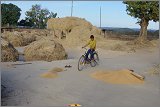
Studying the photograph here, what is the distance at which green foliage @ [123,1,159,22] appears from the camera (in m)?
23.2

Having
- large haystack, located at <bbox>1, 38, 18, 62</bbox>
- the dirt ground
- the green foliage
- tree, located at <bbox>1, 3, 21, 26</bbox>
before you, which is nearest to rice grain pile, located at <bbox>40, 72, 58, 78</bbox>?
the dirt ground

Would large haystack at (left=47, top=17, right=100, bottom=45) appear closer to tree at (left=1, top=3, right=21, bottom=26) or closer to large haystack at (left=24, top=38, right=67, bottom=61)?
large haystack at (left=24, top=38, right=67, bottom=61)

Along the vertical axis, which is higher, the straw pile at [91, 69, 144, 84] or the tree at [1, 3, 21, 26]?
the tree at [1, 3, 21, 26]

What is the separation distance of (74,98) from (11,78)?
2.87 metres

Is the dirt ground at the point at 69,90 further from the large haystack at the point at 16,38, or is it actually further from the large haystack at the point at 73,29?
the large haystack at the point at 73,29

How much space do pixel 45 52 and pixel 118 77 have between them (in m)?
5.55

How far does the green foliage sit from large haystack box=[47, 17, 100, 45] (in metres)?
4.50

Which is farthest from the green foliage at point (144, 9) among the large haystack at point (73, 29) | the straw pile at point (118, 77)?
the straw pile at point (118, 77)

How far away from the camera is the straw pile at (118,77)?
10.6 meters

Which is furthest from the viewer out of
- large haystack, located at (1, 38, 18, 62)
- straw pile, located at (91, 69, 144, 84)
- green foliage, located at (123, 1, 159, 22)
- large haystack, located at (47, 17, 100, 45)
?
large haystack, located at (47, 17, 100, 45)

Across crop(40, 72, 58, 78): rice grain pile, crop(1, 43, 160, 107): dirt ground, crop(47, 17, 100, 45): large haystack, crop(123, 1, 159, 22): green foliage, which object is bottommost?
crop(1, 43, 160, 107): dirt ground

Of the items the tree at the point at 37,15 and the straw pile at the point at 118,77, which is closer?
the straw pile at the point at 118,77

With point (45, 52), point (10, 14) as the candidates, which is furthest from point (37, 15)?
point (45, 52)

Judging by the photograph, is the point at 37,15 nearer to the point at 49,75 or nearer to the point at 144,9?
the point at 144,9
